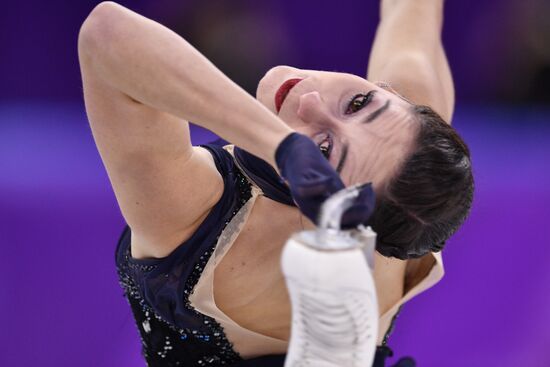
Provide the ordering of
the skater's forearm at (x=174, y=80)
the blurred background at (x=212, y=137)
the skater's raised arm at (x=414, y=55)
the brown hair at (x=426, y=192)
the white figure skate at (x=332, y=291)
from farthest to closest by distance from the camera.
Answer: the blurred background at (x=212, y=137) → the skater's raised arm at (x=414, y=55) → the brown hair at (x=426, y=192) → the skater's forearm at (x=174, y=80) → the white figure skate at (x=332, y=291)

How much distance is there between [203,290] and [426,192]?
0.29m

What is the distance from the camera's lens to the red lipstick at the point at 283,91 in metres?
0.99

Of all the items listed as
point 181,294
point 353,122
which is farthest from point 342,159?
point 181,294

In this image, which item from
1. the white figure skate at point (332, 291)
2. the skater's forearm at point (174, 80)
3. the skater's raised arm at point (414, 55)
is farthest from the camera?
the skater's raised arm at point (414, 55)

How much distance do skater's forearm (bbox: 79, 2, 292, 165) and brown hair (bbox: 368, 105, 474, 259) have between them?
24 cm

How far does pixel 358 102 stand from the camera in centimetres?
95

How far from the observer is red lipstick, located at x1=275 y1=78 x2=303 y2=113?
99cm

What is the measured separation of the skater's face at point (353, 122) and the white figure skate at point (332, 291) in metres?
0.24

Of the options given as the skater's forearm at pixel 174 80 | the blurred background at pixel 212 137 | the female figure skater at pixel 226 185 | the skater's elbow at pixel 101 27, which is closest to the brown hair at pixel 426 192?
the female figure skater at pixel 226 185

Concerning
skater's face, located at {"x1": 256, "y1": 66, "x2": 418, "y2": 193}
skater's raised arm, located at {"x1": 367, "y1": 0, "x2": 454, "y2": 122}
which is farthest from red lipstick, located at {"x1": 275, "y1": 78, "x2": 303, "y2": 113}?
skater's raised arm, located at {"x1": 367, "y1": 0, "x2": 454, "y2": 122}

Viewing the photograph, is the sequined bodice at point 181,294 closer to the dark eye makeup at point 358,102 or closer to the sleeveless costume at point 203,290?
the sleeveless costume at point 203,290

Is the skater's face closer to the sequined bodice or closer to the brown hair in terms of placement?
the brown hair

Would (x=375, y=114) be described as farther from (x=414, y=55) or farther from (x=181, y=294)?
(x=414, y=55)

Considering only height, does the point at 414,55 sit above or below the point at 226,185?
above
